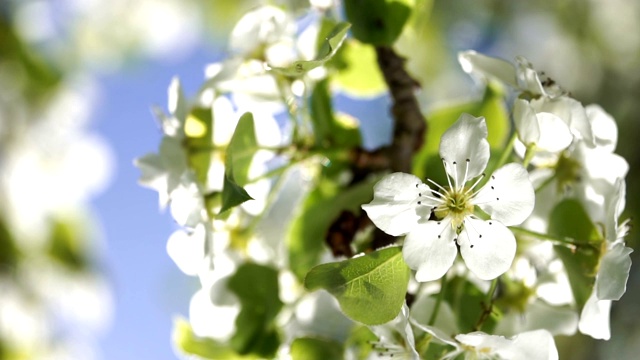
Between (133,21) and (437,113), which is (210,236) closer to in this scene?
(437,113)

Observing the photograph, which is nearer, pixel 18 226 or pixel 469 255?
pixel 469 255

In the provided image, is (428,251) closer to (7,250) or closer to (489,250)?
(489,250)

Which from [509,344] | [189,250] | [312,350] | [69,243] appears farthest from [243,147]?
[69,243]

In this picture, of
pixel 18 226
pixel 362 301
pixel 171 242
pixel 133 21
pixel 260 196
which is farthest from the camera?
pixel 133 21

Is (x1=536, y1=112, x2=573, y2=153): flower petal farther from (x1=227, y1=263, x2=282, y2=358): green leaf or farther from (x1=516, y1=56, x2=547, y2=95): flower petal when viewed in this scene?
(x1=227, y1=263, x2=282, y2=358): green leaf

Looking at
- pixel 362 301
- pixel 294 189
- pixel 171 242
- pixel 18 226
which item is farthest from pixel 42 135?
pixel 362 301

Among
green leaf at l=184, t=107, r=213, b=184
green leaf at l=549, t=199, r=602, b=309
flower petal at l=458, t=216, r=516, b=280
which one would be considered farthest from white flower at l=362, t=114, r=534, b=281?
green leaf at l=184, t=107, r=213, b=184
